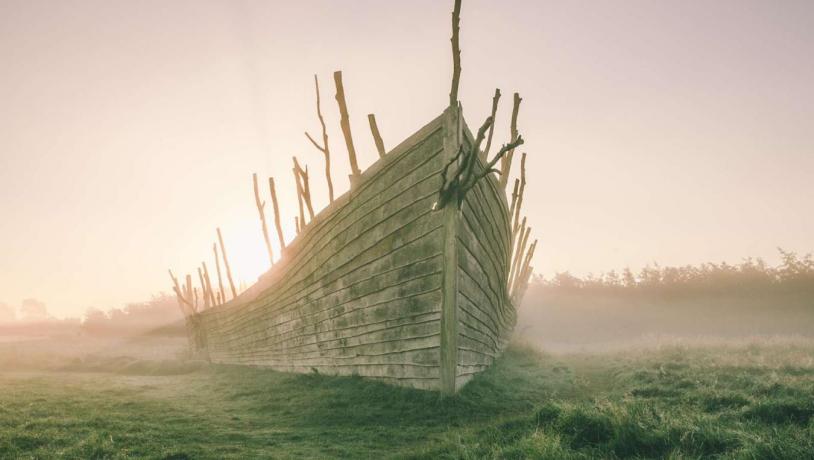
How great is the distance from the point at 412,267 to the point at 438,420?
171 centimetres

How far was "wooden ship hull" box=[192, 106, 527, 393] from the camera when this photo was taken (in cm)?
452

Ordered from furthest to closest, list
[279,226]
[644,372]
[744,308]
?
[744,308] < [279,226] < [644,372]

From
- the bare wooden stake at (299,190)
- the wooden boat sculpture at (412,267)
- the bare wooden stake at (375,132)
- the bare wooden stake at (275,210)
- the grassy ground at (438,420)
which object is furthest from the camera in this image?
the bare wooden stake at (275,210)

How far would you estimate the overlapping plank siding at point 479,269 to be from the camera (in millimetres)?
4801

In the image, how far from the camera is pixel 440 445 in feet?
9.97

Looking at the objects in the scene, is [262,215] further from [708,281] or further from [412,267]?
[708,281]

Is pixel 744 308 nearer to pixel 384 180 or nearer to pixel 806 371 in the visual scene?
pixel 806 371

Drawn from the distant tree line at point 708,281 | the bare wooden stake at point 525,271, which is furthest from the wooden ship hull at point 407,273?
the distant tree line at point 708,281

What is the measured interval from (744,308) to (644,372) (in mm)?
27331

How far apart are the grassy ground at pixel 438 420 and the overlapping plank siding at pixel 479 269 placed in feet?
1.75

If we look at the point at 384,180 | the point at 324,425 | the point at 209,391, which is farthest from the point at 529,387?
the point at 209,391

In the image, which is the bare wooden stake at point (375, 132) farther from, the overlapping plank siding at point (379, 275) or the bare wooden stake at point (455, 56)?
the bare wooden stake at point (455, 56)

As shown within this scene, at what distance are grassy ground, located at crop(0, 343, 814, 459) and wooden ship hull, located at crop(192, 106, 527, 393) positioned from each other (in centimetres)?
44

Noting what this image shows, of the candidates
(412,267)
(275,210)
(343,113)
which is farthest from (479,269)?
(275,210)
